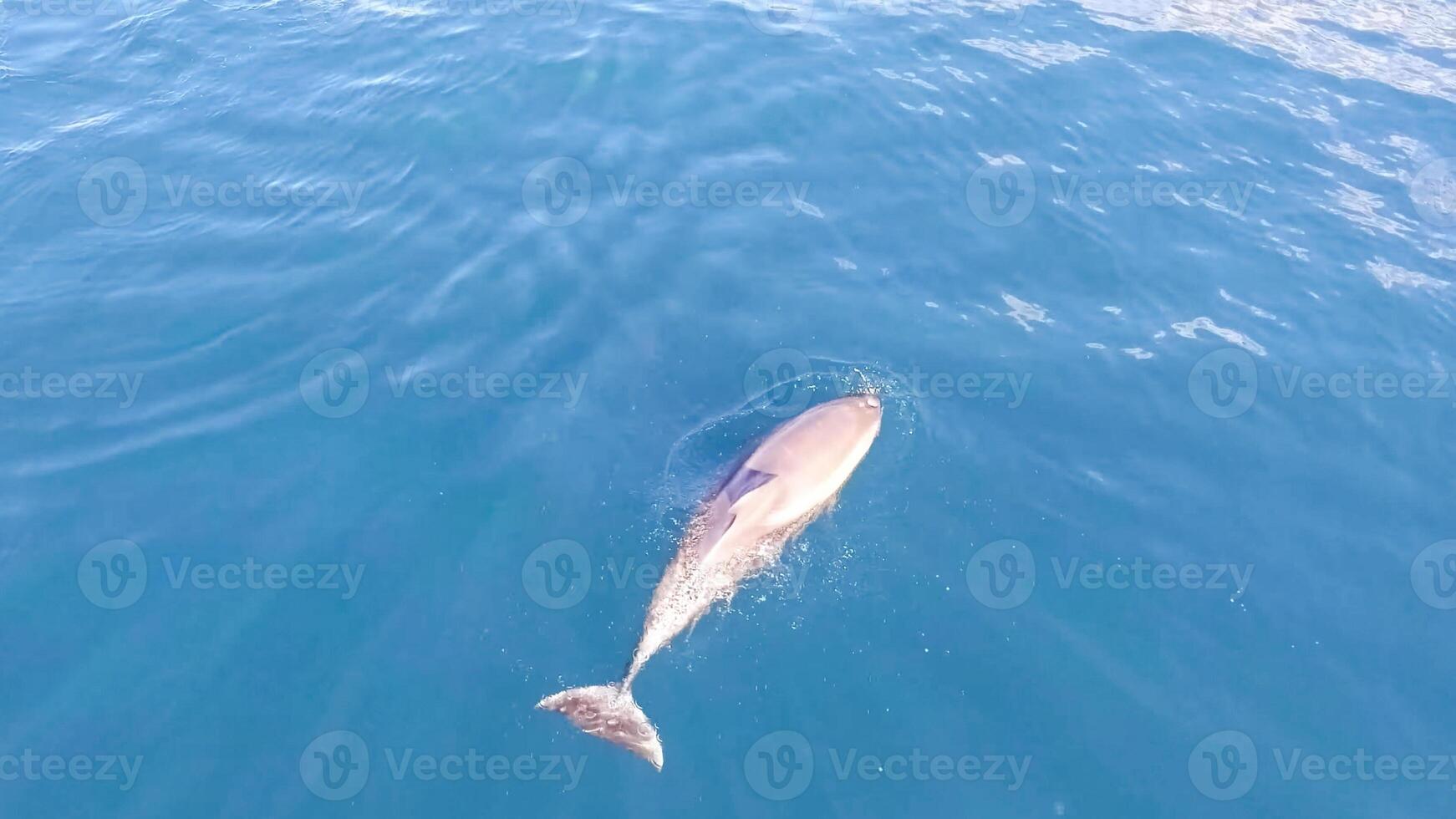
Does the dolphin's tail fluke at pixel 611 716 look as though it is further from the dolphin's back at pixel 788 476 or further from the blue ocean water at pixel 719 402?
the dolphin's back at pixel 788 476

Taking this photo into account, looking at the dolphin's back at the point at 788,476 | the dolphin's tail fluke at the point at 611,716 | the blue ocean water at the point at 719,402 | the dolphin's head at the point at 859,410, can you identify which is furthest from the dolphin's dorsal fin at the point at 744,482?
the dolphin's tail fluke at the point at 611,716

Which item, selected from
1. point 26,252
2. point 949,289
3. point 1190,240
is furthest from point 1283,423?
point 26,252

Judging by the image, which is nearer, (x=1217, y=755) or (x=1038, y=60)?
(x=1217, y=755)

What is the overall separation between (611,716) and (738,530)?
388cm

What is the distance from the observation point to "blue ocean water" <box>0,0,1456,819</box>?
13805mm

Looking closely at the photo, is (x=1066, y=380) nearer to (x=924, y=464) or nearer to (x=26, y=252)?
(x=924, y=464)

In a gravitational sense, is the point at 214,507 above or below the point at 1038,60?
below

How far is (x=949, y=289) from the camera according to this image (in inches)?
819

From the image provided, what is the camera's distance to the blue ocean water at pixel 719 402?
13805mm

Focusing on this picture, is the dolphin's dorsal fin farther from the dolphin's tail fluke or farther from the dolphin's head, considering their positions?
the dolphin's tail fluke

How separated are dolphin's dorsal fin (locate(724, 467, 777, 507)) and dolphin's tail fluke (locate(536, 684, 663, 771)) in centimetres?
397

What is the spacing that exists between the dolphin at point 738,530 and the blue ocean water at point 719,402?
0.36 m

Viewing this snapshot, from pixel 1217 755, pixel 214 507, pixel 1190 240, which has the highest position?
pixel 1190 240

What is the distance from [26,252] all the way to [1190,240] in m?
28.6
